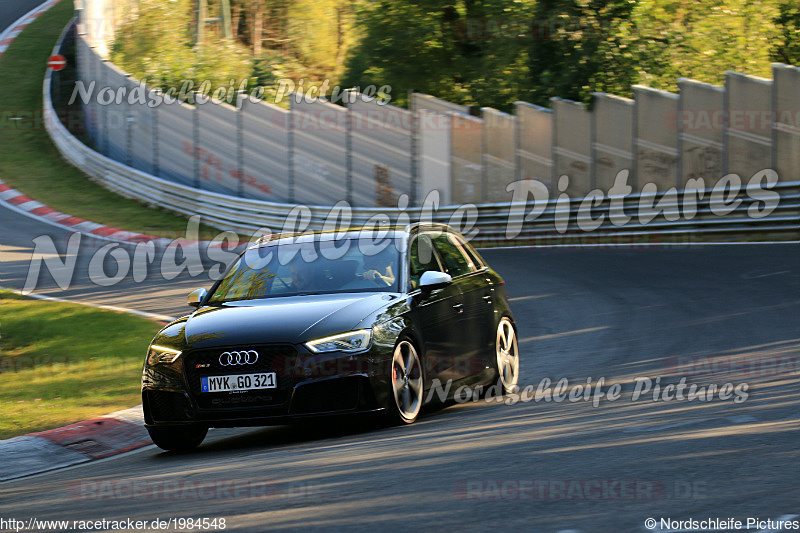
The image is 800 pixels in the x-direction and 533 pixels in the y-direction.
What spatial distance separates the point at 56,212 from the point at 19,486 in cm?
2254

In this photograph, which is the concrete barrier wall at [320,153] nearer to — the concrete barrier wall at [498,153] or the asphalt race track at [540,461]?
the concrete barrier wall at [498,153]

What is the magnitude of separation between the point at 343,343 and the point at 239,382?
2.60ft

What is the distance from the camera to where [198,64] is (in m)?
35.9

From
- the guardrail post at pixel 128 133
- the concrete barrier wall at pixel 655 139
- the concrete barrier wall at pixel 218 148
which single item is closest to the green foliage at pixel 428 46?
the concrete barrier wall at pixel 218 148

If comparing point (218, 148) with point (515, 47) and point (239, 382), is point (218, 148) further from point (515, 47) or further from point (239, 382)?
point (239, 382)

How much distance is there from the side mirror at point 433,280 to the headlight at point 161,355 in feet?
6.50

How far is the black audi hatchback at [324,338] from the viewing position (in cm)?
812

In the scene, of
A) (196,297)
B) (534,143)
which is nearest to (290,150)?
(534,143)

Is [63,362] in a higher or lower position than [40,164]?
higher

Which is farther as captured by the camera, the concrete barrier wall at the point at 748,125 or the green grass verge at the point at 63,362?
the concrete barrier wall at the point at 748,125

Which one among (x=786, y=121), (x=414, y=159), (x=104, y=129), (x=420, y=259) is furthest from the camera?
(x=104, y=129)

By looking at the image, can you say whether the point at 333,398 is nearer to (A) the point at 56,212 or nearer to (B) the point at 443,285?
(B) the point at 443,285

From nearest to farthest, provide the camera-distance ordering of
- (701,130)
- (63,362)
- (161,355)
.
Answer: (161,355), (63,362), (701,130)

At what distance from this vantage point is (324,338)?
8133 mm
